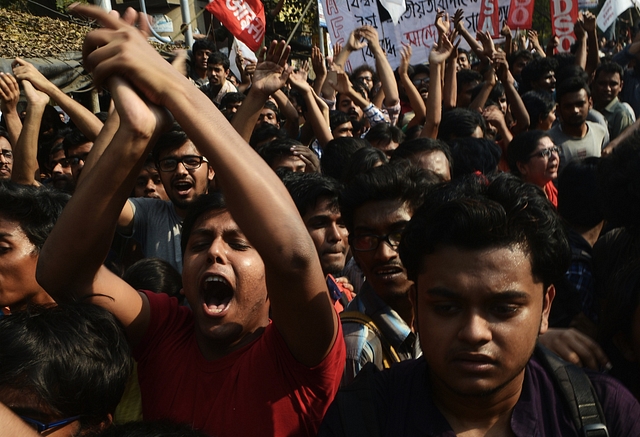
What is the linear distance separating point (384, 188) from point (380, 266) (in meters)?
0.31

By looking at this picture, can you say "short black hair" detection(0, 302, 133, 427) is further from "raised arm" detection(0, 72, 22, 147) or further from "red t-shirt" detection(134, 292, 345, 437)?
"raised arm" detection(0, 72, 22, 147)

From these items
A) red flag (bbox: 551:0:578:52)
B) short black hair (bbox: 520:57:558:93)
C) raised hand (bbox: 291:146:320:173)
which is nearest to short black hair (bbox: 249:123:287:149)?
raised hand (bbox: 291:146:320:173)

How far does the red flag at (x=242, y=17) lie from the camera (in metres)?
7.54

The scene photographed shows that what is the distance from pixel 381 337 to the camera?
2.14 m

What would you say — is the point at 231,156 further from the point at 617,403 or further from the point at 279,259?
the point at 617,403

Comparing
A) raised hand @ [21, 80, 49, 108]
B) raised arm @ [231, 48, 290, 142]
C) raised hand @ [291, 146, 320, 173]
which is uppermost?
raised arm @ [231, 48, 290, 142]

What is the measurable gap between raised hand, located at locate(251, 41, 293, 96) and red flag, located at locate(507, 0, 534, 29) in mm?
7027

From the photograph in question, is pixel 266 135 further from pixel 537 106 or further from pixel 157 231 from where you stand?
pixel 537 106

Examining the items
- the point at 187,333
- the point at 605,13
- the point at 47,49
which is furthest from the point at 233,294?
the point at 605,13

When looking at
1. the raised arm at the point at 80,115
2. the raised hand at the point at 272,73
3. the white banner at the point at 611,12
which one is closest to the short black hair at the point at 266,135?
the raised hand at the point at 272,73

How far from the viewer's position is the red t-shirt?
70.5 inches

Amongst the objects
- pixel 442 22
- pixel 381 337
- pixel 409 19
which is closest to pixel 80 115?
pixel 381 337

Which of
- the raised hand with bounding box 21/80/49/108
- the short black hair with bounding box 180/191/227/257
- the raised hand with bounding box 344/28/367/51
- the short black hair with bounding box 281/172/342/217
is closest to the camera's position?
the short black hair with bounding box 180/191/227/257

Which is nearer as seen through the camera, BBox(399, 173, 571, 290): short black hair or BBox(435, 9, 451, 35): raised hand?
BBox(399, 173, 571, 290): short black hair
